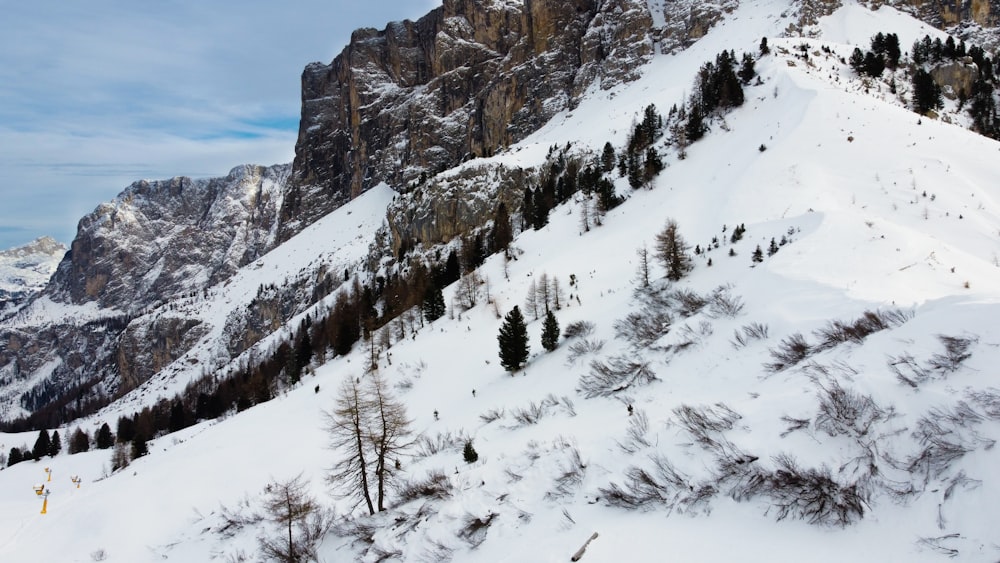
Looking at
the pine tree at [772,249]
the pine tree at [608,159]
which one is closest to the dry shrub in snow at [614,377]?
the pine tree at [772,249]

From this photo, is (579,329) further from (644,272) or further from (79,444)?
(79,444)

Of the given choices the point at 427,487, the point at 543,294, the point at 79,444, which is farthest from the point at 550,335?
the point at 79,444

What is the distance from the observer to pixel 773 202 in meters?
33.8

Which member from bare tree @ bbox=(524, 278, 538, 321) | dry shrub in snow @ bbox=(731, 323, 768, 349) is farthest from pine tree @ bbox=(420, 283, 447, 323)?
dry shrub in snow @ bbox=(731, 323, 768, 349)

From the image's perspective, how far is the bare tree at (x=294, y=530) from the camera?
1683 cm

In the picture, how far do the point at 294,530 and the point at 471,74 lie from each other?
159 meters

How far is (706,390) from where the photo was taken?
15625 millimetres

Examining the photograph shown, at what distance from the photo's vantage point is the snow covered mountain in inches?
376

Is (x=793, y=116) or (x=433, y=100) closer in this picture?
(x=793, y=116)

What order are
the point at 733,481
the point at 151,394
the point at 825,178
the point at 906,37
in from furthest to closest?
1. the point at 151,394
2. the point at 906,37
3. the point at 825,178
4. the point at 733,481

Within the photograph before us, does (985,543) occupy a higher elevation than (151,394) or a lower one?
higher

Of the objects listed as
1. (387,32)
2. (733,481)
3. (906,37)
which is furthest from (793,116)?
(387,32)

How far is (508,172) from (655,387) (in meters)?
73.4

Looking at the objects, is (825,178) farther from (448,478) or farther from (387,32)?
(387,32)
